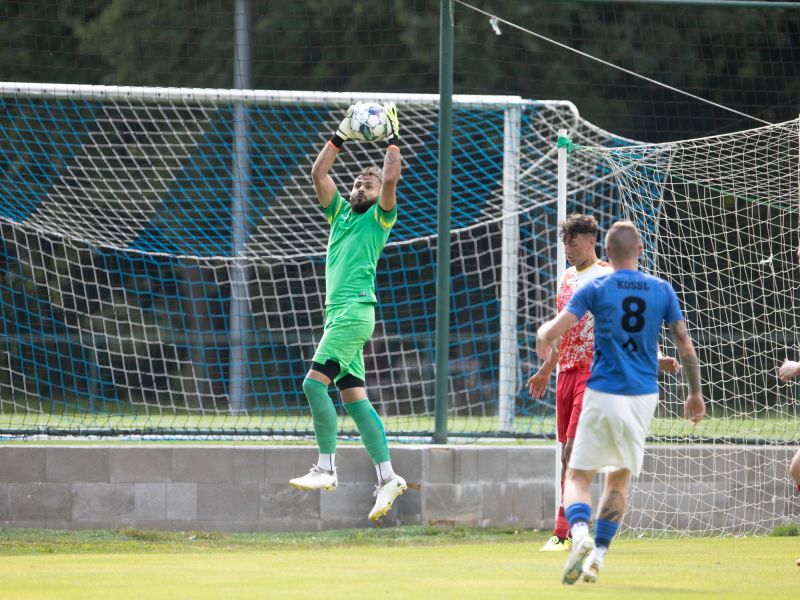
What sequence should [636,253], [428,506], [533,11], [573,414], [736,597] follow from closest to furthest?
[736,597], [636,253], [573,414], [428,506], [533,11]

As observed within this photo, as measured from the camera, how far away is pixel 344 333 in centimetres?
866

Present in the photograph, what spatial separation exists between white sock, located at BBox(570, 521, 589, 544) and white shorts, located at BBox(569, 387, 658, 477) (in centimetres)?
30

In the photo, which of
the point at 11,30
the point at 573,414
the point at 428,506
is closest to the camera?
the point at 573,414

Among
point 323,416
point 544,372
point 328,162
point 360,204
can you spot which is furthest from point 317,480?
point 328,162

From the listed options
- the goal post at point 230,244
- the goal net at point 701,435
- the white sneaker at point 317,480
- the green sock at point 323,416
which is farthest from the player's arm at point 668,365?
the goal post at point 230,244

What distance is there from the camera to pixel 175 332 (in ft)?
63.3

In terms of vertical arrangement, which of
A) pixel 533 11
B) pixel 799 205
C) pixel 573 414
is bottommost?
pixel 573 414

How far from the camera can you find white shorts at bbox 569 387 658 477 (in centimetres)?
666

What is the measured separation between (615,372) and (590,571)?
1052 millimetres

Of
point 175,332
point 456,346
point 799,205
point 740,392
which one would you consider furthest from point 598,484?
point 175,332

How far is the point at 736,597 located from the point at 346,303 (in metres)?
3.53

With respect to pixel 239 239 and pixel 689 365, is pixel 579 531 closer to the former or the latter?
pixel 689 365

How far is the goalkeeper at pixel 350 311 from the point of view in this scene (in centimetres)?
866

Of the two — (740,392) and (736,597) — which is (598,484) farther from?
(736,597)
